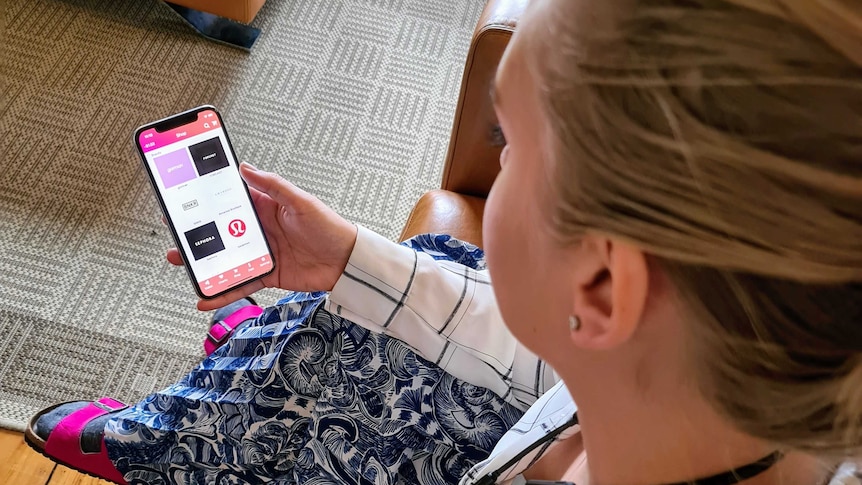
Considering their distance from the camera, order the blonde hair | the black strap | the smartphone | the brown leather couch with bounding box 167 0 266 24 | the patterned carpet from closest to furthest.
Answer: the blonde hair < the black strap < the smartphone < the patterned carpet < the brown leather couch with bounding box 167 0 266 24

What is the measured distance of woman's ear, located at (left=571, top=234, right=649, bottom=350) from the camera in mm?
341

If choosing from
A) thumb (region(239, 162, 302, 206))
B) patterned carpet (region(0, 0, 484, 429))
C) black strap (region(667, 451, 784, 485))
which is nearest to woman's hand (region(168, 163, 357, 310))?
thumb (region(239, 162, 302, 206))

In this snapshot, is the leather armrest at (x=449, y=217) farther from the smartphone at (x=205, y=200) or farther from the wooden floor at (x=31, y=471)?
the wooden floor at (x=31, y=471)

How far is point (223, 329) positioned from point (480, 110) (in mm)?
554

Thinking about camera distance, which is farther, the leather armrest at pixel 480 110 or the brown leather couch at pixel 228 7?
the brown leather couch at pixel 228 7

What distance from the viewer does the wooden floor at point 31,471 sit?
39.5 inches

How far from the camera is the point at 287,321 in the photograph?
0.83 meters

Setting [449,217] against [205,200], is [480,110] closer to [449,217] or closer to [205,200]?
[449,217]

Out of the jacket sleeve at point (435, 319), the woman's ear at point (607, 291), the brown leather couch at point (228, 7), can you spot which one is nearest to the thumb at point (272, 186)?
the jacket sleeve at point (435, 319)

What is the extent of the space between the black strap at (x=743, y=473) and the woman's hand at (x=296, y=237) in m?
0.47

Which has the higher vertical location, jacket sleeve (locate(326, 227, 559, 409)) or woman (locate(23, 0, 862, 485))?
woman (locate(23, 0, 862, 485))

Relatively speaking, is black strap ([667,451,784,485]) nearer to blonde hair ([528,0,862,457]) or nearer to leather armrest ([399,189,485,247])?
blonde hair ([528,0,862,457])

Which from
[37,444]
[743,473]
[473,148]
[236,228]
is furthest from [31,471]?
[743,473]

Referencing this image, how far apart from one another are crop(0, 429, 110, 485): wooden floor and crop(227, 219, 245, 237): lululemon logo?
17.9 inches
